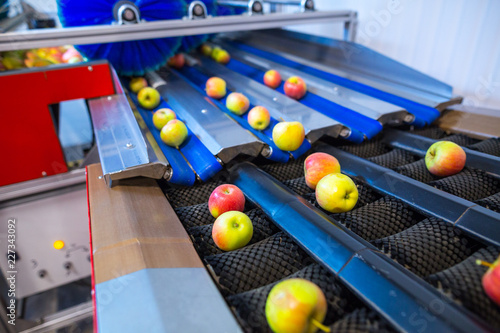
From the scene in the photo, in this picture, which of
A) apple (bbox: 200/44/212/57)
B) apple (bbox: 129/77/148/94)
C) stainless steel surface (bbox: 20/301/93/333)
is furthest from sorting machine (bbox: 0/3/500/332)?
stainless steel surface (bbox: 20/301/93/333)

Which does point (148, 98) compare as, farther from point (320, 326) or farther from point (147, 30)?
point (320, 326)

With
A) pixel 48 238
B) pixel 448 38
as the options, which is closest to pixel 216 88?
pixel 48 238

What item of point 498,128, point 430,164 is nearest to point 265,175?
point 430,164

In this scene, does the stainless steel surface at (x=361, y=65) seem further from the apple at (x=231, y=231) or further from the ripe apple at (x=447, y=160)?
the apple at (x=231, y=231)

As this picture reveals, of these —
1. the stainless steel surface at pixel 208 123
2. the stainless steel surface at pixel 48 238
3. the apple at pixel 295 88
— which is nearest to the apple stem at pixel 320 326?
the stainless steel surface at pixel 208 123

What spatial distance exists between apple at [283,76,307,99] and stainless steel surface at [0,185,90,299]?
143 cm

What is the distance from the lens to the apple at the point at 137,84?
227cm

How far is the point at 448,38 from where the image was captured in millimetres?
2344

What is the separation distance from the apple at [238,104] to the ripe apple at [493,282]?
1367 mm

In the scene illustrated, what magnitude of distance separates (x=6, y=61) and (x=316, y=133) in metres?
2.25

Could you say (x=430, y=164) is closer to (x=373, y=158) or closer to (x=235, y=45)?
(x=373, y=158)

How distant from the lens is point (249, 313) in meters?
0.79

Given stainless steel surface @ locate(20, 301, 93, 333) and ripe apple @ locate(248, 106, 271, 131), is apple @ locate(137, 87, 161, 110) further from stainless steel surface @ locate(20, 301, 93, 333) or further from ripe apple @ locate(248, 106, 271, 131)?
stainless steel surface @ locate(20, 301, 93, 333)

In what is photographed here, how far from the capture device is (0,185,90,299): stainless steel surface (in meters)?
1.88
